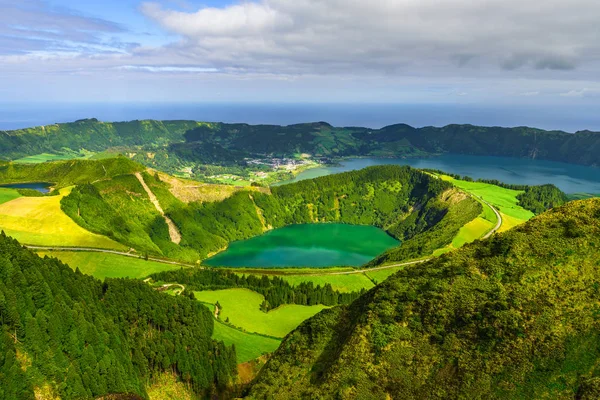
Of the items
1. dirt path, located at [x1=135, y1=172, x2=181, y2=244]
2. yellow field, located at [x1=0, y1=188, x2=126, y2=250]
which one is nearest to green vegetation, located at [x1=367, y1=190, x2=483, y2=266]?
dirt path, located at [x1=135, y1=172, x2=181, y2=244]

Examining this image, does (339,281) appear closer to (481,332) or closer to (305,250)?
(305,250)

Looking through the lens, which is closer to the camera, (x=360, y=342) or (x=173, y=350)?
(x=360, y=342)

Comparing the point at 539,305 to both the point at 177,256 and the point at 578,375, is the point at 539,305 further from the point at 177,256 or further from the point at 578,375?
the point at 177,256

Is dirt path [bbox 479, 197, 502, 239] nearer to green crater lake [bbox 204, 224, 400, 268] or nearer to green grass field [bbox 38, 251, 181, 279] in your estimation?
green crater lake [bbox 204, 224, 400, 268]

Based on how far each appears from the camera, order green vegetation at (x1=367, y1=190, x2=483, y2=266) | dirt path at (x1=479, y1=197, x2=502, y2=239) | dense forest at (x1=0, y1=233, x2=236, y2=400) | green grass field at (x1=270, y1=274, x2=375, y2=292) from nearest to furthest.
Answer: dense forest at (x1=0, y1=233, x2=236, y2=400), green grass field at (x1=270, y1=274, x2=375, y2=292), green vegetation at (x1=367, y1=190, x2=483, y2=266), dirt path at (x1=479, y1=197, x2=502, y2=239)

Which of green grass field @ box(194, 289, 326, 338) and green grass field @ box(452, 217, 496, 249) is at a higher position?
green grass field @ box(452, 217, 496, 249)

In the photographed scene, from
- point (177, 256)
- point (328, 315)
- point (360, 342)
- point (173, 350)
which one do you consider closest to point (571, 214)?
point (360, 342)
